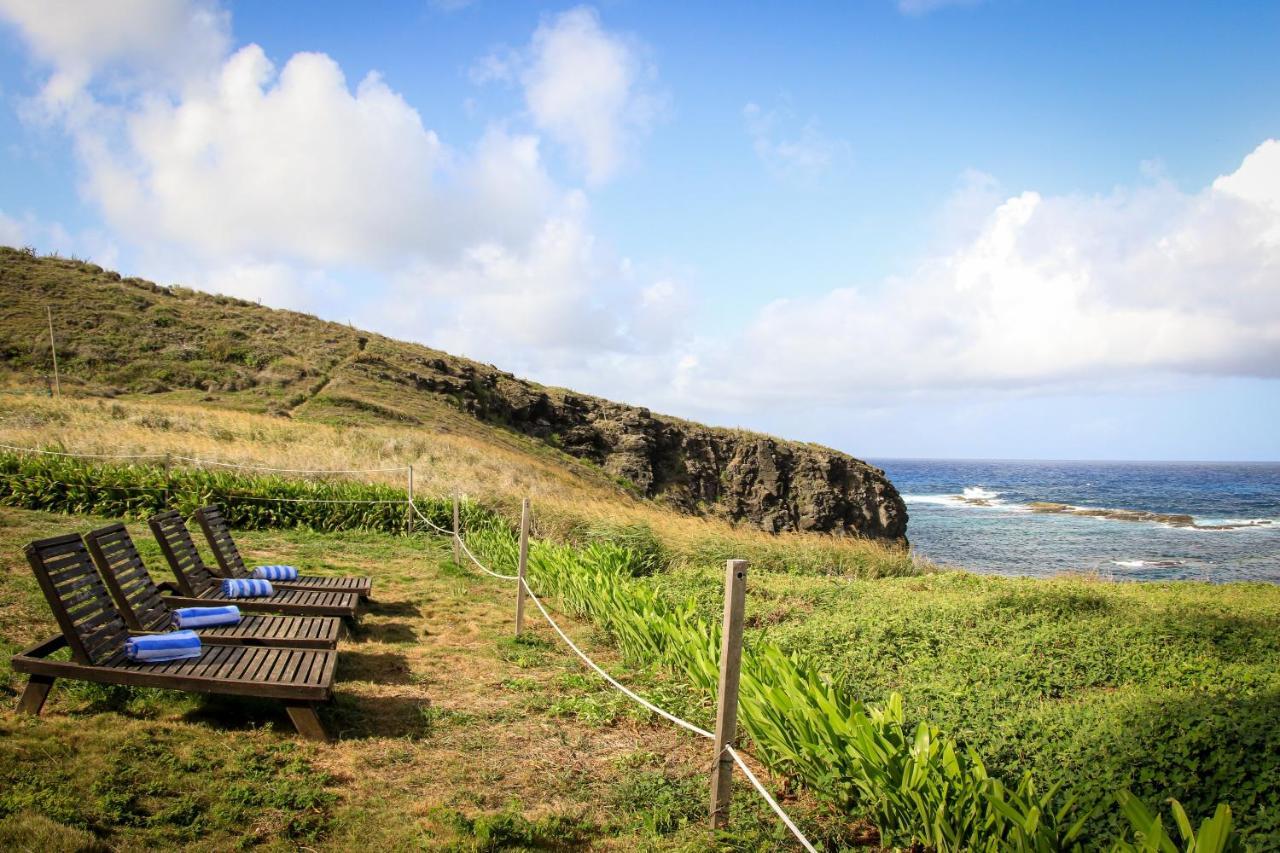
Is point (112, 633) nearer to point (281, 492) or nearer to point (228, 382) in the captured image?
point (281, 492)

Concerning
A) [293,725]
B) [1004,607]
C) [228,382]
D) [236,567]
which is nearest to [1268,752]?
[1004,607]

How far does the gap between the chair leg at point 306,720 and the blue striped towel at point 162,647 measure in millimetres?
861

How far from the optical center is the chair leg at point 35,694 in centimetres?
425

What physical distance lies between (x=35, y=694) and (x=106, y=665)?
1.22 ft

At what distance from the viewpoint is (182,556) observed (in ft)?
23.1

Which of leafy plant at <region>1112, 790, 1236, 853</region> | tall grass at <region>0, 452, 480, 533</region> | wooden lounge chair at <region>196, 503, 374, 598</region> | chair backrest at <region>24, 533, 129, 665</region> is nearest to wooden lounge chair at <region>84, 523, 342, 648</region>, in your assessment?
chair backrest at <region>24, 533, 129, 665</region>

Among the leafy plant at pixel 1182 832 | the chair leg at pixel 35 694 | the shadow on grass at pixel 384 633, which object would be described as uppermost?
the leafy plant at pixel 1182 832

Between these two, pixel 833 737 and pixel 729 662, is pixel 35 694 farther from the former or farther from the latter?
pixel 833 737

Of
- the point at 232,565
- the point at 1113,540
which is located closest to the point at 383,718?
the point at 232,565

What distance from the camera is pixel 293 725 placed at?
15.1 ft

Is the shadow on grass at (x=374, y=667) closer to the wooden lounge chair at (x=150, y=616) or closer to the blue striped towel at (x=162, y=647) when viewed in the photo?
the wooden lounge chair at (x=150, y=616)

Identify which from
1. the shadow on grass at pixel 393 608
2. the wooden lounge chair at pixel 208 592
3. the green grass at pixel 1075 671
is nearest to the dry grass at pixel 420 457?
the green grass at pixel 1075 671

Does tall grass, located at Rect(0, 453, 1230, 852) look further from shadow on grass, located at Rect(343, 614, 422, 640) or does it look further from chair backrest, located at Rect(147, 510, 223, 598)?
chair backrest, located at Rect(147, 510, 223, 598)

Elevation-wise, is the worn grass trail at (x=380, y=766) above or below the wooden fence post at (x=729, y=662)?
below
